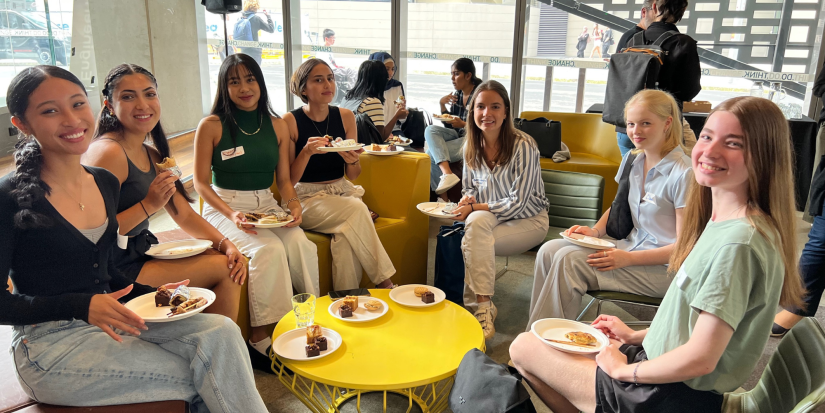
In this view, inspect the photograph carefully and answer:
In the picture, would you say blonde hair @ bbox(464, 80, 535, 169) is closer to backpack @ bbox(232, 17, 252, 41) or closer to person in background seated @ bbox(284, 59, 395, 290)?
person in background seated @ bbox(284, 59, 395, 290)

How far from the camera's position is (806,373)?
1.22 m

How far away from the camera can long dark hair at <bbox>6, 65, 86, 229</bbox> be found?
1441 millimetres

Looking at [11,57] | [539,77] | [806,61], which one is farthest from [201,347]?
[806,61]

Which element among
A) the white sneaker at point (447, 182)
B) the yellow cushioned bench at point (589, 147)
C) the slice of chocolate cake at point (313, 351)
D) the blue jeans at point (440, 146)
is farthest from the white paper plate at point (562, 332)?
the yellow cushioned bench at point (589, 147)

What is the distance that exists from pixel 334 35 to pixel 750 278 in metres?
6.65

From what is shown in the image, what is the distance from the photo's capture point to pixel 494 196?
3.12 metres

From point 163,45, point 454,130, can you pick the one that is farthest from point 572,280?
point 163,45

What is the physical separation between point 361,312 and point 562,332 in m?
0.81

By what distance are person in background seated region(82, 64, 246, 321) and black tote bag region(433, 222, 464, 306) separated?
3.94ft

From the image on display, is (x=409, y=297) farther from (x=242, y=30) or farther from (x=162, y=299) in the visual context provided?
(x=242, y=30)

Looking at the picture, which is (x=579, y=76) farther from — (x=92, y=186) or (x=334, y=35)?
(x=92, y=186)

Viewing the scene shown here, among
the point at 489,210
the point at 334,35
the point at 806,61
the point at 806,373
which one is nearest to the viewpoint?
the point at 806,373

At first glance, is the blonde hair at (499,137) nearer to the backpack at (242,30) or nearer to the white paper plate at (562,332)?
the white paper plate at (562,332)

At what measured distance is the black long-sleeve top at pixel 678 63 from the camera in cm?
340
